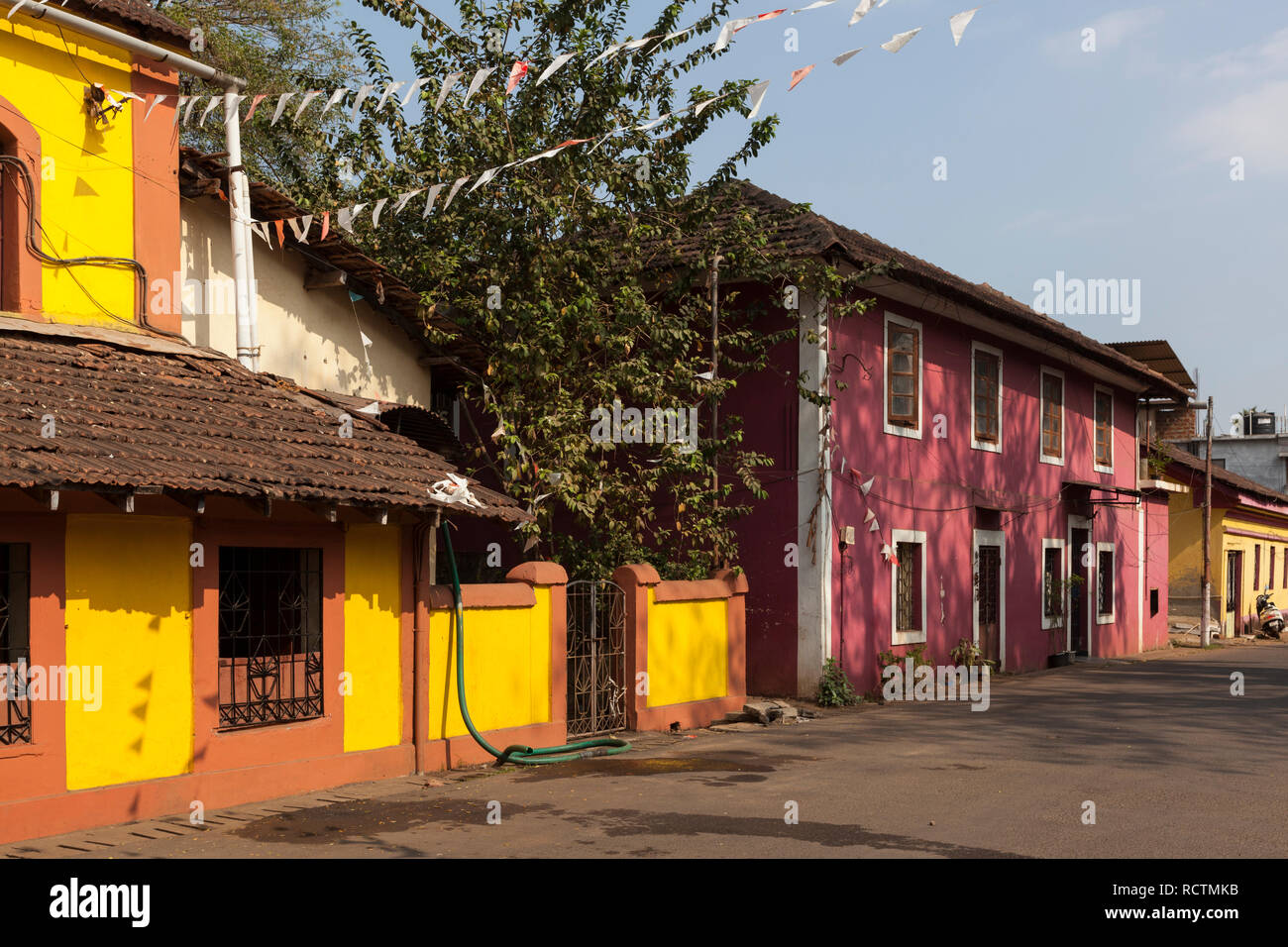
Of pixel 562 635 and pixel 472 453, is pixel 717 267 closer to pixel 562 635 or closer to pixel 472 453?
pixel 472 453

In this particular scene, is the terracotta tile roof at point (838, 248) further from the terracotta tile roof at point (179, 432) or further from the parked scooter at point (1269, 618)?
the parked scooter at point (1269, 618)

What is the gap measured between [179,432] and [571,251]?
19.5ft

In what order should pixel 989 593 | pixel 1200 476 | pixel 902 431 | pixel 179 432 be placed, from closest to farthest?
pixel 179 432
pixel 902 431
pixel 989 593
pixel 1200 476

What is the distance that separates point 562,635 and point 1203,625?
23.3 metres

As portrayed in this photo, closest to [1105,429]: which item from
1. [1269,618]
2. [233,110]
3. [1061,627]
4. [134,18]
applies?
[1061,627]

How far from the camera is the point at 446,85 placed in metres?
11.7

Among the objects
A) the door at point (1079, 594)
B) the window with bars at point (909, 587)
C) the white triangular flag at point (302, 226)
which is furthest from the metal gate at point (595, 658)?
the door at point (1079, 594)

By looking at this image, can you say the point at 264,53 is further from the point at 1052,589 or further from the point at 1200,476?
the point at 1200,476

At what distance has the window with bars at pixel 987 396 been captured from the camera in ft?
69.7

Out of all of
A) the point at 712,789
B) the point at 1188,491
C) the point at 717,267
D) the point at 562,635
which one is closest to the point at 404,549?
the point at 562,635

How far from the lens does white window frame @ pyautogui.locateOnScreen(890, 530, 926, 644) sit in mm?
18594

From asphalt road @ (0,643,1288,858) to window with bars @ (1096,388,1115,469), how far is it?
39.6ft

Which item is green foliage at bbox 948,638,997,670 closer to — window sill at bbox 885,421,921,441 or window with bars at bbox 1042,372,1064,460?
window sill at bbox 885,421,921,441

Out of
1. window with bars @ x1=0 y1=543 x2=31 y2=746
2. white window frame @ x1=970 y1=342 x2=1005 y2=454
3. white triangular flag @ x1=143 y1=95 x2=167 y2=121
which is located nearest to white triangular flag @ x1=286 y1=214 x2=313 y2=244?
white triangular flag @ x1=143 y1=95 x2=167 y2=121
